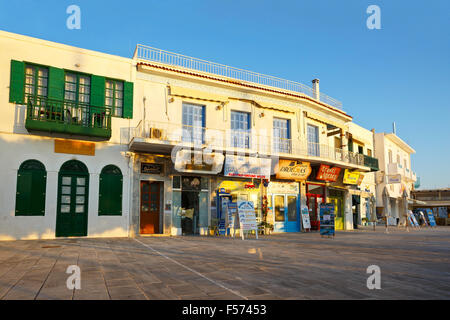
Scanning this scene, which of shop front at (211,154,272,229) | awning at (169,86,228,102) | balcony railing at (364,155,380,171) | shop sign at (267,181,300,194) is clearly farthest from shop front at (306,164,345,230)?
awning at (169,86,228,102)

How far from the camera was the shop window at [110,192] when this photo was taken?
1370 cm

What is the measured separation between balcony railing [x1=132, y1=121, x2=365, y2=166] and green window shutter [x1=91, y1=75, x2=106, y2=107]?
185 cm

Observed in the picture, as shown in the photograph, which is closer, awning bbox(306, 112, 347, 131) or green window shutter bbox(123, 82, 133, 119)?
green window shutter bbox(123, 82, 133, 119)

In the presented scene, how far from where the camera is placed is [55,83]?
13.2 meters

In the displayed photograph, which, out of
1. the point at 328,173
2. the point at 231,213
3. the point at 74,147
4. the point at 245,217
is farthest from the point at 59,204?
the point at 328,173

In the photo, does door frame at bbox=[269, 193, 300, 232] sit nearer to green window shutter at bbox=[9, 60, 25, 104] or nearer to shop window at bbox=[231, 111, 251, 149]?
shop window at bbox=[231, 111, 251, 149]

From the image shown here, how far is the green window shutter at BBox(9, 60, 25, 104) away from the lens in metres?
12.5

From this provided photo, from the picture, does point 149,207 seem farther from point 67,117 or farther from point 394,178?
point 394,178

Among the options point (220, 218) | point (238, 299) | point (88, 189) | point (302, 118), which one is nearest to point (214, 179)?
point (220, 218)

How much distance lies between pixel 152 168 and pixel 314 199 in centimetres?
1070

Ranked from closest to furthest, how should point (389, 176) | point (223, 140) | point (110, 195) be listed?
point (110, 195)
point (223, 140)
point (389, 176)

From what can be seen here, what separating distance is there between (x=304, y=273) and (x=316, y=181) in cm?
1499

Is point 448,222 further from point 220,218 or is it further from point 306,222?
point 220,218

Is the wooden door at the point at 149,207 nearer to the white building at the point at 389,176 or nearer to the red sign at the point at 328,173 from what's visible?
the red sign at the point at 328,173
